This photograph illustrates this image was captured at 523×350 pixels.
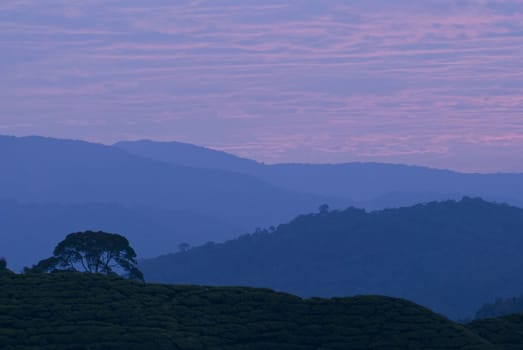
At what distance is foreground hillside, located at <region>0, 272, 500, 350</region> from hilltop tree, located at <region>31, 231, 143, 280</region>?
26038mm

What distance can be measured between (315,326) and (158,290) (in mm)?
8538

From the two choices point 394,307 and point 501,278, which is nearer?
point 394,307

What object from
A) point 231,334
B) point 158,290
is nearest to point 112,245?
point 158,290

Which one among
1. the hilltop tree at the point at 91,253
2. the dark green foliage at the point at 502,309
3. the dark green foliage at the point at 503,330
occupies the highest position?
the dark green foliage at the point at 502,309

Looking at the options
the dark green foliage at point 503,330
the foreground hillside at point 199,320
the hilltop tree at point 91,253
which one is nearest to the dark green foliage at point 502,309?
the hilltop tree at point 91,253

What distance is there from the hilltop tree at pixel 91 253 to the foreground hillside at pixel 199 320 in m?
26.0

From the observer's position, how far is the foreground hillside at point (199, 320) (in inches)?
1531

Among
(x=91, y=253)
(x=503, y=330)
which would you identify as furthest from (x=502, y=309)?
(x=503, y=330)

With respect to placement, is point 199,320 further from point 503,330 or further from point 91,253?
point 91,253

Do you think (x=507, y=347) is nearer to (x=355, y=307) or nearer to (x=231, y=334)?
(x=355, y=307)

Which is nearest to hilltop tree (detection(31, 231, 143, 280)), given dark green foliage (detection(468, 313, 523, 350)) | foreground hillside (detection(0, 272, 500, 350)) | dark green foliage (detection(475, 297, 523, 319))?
foreground hillside (detection(0, 272, 500, 350))

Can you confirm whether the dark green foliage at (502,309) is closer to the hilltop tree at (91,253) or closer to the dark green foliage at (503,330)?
the hilltop tree at (91,253)

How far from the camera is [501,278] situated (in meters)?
190

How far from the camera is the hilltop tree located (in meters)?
71.1
